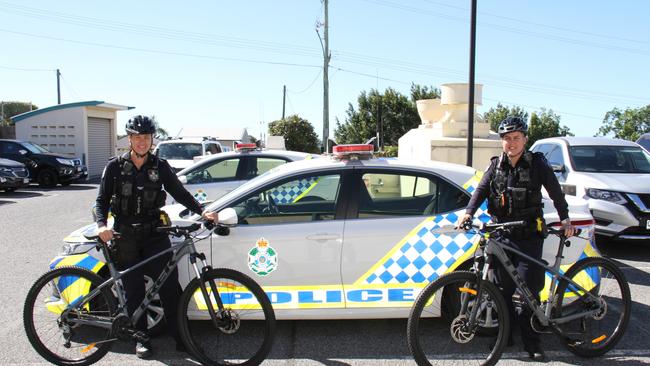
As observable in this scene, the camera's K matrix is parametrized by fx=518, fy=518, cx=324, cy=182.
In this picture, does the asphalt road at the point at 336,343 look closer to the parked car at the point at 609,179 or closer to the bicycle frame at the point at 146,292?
the bicycle frame at the point at 146,292

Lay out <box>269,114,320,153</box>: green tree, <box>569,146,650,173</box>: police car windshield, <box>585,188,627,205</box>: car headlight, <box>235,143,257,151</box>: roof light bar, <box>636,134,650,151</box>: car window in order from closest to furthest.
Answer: <box>585,188,627,205</box>: car headlight < <box>569,146,650,173</box>: police car windshield < <box>235,143,257,151</box>: roof light bar < <box>636,134,650,151</box>: car window < <box>269,114,320,153</box>: green tree

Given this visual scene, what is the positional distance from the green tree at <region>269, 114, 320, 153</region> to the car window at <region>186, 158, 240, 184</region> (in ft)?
130

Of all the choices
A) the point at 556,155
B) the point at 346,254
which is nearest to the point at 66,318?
the point at 346,254

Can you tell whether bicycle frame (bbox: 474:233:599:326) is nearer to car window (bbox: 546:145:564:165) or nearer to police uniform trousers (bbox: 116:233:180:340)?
police uniform trousers (bbox: 116:233:180:340)

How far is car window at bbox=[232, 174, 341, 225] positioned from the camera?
4.12 metres

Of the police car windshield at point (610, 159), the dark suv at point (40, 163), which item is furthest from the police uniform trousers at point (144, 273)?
the dark suv at point (40, 163)

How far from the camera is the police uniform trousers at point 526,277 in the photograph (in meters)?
3.70

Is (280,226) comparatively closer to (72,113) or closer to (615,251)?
(615,251)

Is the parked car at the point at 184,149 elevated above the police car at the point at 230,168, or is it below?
above

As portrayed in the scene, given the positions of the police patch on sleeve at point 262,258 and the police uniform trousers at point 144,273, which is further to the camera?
the police patch on sleeve at point 262,258

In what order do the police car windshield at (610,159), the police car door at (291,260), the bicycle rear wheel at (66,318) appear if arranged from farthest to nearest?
the police car windshield at (610,159) → the police car door at (291,260) → the bicycle rear wheel at (66,318)

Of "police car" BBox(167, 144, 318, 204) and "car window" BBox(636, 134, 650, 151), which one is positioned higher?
"car window" BBox(636, 134, 650, 151)

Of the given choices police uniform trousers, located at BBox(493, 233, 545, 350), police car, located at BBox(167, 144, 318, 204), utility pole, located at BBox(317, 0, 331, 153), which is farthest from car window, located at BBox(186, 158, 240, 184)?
utility pole, located at BBox(317, 0, 331, 153)

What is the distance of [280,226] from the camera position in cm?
405
